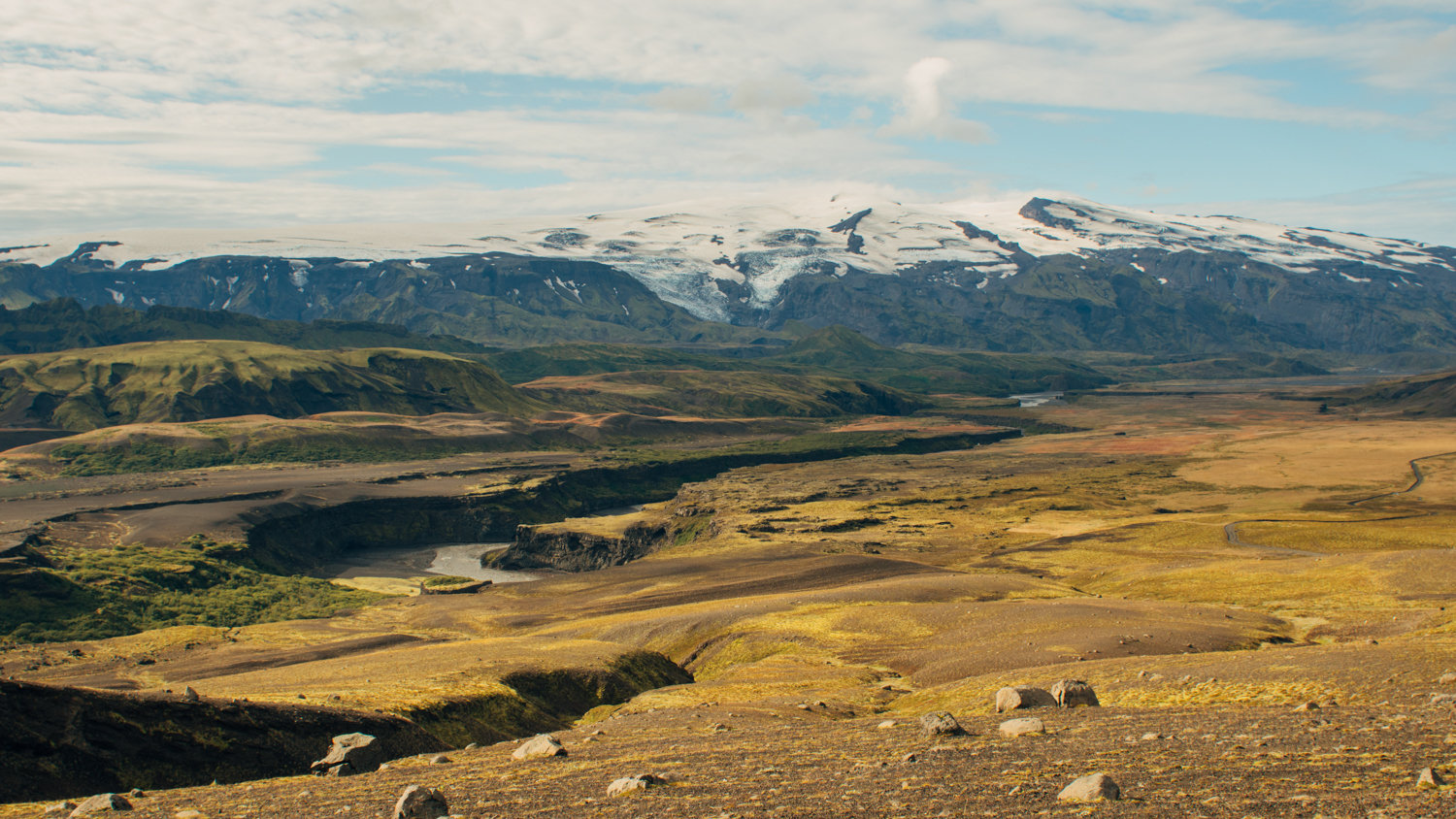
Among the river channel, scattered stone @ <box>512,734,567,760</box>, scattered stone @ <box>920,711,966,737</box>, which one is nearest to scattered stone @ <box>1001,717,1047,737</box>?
scattered stone @ <box>920,711,966,737</box>

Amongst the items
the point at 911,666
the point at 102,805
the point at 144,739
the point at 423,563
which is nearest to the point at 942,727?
the point at 102,805

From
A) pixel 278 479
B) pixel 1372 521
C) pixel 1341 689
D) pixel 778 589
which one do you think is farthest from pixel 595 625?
pixel 278 479

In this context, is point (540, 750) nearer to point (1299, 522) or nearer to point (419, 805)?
point (419, 805)

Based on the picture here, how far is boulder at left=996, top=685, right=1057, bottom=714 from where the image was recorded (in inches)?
1383

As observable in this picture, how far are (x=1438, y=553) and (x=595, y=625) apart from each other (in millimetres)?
68141

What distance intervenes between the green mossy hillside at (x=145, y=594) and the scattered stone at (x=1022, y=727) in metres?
87.7

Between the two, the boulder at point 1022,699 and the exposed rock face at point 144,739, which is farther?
the boulder at point 1022,699

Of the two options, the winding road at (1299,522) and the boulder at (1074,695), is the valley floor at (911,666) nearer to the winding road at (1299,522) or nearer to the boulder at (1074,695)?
the winding road at (1299,522)

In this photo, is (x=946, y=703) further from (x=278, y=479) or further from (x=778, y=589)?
(x=278, y=479)

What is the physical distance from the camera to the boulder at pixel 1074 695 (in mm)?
35719

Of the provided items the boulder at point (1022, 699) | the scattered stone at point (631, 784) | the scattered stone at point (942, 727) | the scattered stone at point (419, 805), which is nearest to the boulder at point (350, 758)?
the scattered stone at point (419, 805)

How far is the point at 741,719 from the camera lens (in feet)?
129

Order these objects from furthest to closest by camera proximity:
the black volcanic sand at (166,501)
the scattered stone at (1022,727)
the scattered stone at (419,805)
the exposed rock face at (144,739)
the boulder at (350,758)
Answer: the black volcanic sand at (166,501)
the boulder at (350,758)
the scattered stone at (1022,727)
the exposed rock face at (144,739)
the scattered stone at (419,805)

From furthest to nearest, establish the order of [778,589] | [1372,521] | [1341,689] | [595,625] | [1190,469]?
[1190,469], [1372,521], [778,589], [595,625], [1341,689]
